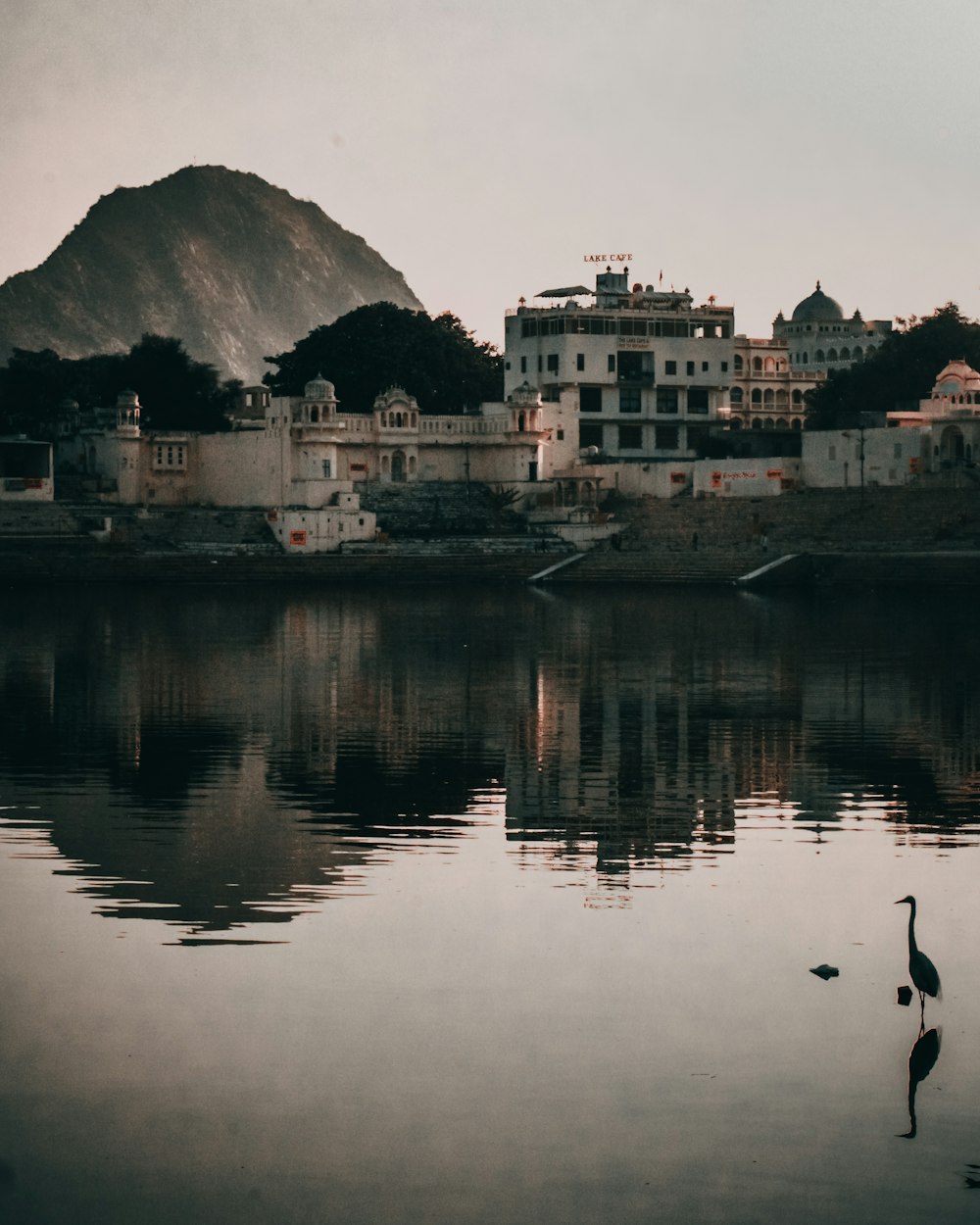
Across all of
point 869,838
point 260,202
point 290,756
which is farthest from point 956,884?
point 260,202

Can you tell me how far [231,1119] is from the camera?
10.5 metres

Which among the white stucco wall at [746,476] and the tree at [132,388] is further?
the tree at [132,388]

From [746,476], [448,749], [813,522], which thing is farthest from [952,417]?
[448,749]

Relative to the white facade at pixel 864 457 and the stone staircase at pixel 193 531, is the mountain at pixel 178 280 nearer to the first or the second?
the stone staircase at pixel 193 531

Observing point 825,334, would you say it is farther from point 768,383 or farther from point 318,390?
point 318,390

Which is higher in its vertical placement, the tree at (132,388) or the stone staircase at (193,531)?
the tree at (132,388)

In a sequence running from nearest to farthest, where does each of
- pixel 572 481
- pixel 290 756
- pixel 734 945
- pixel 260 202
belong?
pixel 734 945 < pixel 290 756 < pixel 572 481 < pixel 260 202

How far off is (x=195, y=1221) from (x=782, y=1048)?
138 inches

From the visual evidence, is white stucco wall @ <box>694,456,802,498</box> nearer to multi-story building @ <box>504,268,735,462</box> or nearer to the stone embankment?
the stone embankment

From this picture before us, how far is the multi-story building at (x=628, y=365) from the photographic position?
81188 mm

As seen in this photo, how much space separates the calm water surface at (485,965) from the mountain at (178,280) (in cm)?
15671

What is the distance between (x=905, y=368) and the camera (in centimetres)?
8119

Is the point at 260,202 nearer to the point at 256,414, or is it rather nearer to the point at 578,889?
the point at 256,414

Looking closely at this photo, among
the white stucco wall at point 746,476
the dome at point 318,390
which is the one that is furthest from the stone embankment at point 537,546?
the dome at point 318,390
